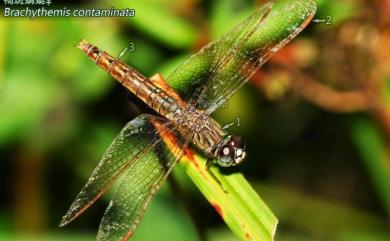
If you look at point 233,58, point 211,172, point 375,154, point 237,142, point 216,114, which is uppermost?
point 233,58

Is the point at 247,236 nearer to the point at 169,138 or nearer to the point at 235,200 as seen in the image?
the point at 235,200

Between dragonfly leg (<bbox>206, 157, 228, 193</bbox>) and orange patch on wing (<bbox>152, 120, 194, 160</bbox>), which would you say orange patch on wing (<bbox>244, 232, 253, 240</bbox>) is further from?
orange patch on wing (<bbox>152, 120, 194, 160</bbox>)

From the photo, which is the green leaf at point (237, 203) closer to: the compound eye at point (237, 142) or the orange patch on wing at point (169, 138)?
the orange patch on wing at point (169, 138)

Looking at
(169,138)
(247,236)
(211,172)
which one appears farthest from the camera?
(169,138)

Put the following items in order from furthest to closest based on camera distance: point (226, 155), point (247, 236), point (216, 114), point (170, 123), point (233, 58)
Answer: point (216, 114)
point (233, 58)
point (170, 123)
point (226, 155)
point (247, 236)

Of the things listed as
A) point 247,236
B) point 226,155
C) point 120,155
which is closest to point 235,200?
point 247,236

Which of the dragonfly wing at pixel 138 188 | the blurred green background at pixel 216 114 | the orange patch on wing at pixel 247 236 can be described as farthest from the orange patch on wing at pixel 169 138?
the orange patch on wing at pixel 247 236
